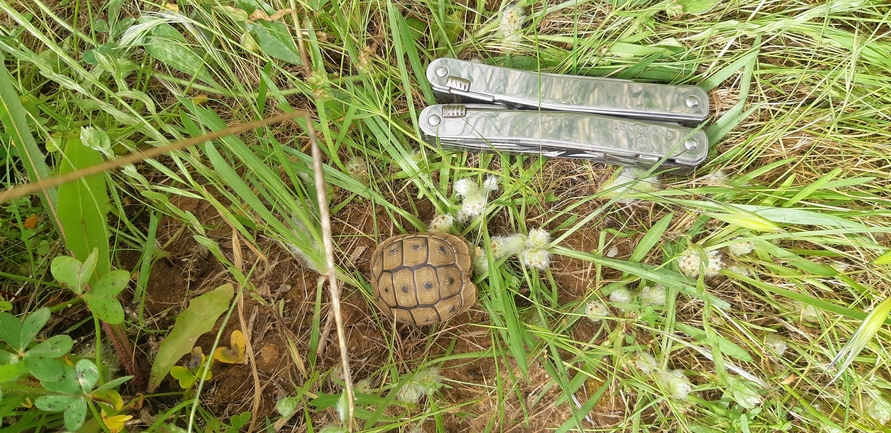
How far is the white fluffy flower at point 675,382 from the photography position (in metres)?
1.35

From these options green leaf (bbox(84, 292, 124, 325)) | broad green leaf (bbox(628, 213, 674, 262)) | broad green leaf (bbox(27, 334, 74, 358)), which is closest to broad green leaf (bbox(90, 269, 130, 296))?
green leaf (bbox(84, 292, 124, 325))

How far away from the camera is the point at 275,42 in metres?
1.45

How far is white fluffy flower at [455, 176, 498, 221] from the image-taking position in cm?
140

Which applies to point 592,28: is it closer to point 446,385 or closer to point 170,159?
point 446,385

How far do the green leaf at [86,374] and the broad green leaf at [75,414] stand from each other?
28mm

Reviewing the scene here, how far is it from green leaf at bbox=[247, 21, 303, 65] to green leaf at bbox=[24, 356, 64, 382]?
0.85 meters

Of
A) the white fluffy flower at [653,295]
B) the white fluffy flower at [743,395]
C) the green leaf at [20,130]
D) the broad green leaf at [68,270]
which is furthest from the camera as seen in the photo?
the white fluffy flower at [653,295]

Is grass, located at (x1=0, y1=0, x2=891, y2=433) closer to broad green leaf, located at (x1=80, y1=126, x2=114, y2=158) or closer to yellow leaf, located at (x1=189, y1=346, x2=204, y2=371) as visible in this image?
yellow leaf, located at (x1=189, y1=346, x2=204, y2=371)

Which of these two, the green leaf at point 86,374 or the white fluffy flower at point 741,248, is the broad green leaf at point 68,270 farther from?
the white fluffy flower at point 741,248

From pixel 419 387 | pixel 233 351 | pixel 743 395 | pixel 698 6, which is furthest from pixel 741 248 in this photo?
pixel 233 351

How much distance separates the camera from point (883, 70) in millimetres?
1428

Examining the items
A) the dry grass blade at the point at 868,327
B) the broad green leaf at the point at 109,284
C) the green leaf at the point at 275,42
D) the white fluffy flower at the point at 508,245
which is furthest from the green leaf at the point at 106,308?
the dry grass blade at the point at 868,327

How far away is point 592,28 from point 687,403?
3.26 feet

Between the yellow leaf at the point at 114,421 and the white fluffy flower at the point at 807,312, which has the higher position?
the yellow leaf at the point at 114,421
